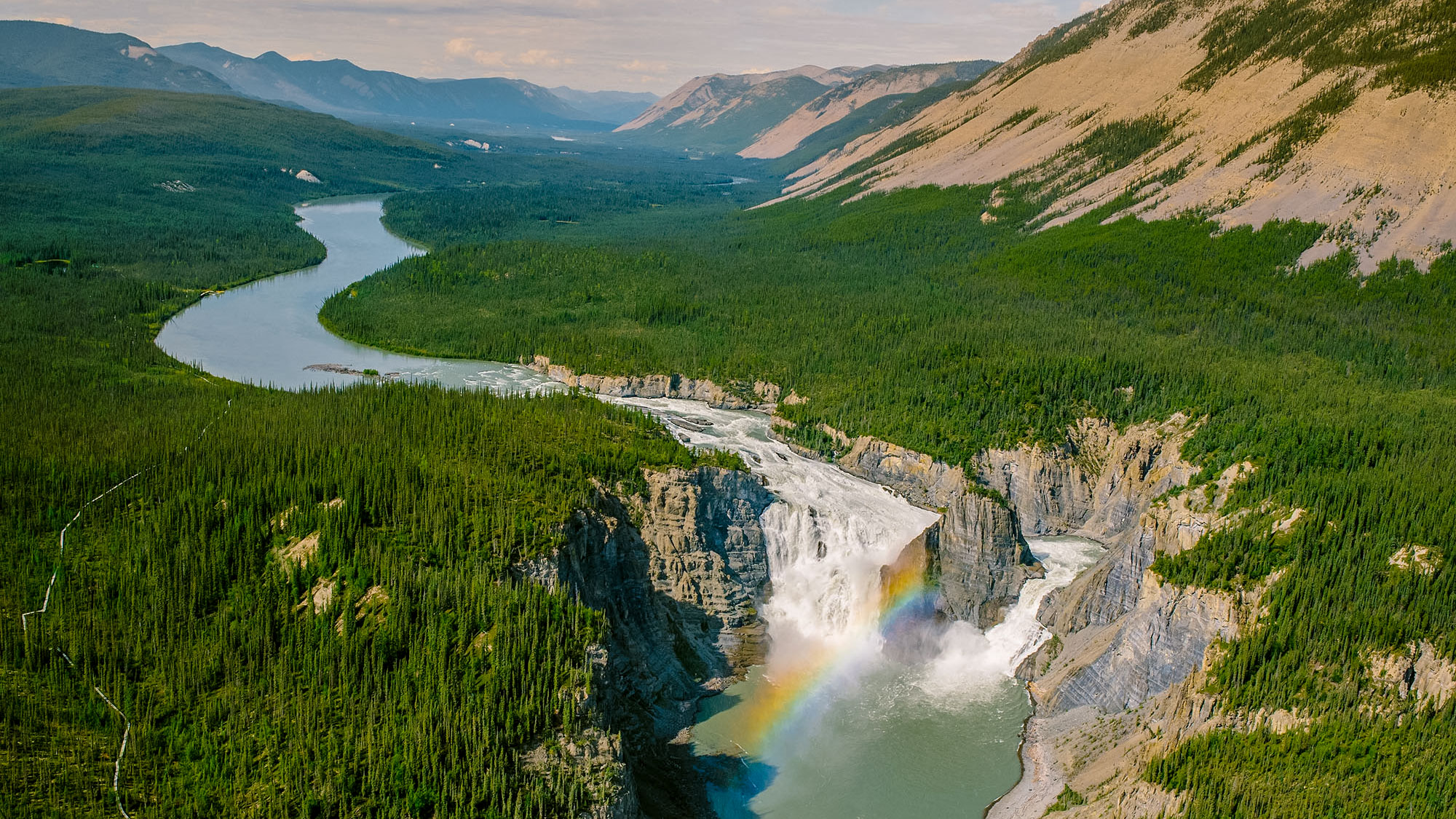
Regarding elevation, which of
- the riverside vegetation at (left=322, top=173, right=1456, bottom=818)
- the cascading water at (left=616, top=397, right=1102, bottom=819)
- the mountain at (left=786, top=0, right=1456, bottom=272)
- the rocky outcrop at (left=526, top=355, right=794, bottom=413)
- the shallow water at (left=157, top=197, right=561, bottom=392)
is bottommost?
the cascading water at (left=616, top=397, right=1102, bottom=819)

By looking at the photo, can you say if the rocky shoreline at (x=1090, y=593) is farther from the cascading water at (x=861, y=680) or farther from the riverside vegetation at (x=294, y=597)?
the riverside vegetation at (x=294, y=597)

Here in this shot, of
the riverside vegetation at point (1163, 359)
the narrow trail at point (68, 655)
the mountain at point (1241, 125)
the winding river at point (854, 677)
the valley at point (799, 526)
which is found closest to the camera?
the narrow trail at point (68, 655)

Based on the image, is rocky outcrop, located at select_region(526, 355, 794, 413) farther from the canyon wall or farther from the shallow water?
the canyon wall

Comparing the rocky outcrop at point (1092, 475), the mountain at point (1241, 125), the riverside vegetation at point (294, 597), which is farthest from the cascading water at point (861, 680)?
the mountain at point (1241, 125)

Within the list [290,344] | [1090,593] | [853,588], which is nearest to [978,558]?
[1090,593]

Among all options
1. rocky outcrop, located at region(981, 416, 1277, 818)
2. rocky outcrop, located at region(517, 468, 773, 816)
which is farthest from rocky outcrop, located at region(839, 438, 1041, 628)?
rocky outcrop, located at region(517, 468, 773, 816)

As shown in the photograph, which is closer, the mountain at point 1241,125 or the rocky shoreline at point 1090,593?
the rocky shoreline at point 1090,593

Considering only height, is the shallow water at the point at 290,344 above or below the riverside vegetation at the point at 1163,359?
below
